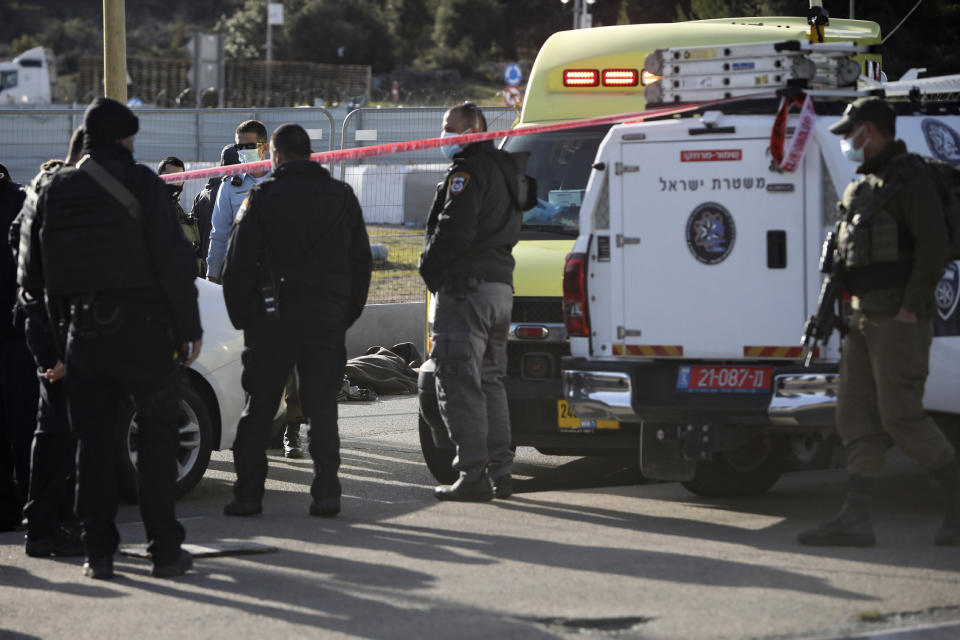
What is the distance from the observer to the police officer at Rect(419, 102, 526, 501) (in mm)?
7867

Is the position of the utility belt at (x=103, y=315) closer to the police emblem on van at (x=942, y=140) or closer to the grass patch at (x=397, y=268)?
the police emblem on van at (x=942, y=140)

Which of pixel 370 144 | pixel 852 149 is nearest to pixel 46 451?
pixel 852 149

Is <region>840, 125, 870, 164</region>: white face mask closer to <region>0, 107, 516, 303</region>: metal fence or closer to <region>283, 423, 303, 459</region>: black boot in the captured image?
<region>283, 423, 303, 459</region>: black boot

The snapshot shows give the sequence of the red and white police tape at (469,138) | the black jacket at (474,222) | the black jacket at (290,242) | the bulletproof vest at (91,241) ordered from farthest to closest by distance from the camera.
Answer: the red and white police tape at (469,138), the black jacket at (474,222), the black jacket at (290,242), the bulletproof vest at (91,241)

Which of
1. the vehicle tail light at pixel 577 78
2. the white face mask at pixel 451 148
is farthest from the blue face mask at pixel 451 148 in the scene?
the vehicle tail light at pixel 577 78

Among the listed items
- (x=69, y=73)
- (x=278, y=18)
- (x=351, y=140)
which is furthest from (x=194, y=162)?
(x=69, y=73)

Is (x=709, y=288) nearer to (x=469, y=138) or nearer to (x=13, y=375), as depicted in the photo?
(x=469, y=138)

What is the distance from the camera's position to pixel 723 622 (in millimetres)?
5527

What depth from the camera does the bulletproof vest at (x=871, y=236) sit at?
6.61 meters

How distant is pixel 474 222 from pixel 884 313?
7.06 feet

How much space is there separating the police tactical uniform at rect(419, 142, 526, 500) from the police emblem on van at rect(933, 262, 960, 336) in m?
2.12

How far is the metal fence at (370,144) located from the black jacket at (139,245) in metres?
7.43

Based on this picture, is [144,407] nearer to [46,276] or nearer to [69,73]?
[46,276]

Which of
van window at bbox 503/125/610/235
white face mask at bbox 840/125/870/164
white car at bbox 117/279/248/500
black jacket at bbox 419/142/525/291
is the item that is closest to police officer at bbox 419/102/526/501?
black jacket at bbox 419/142/525/291
